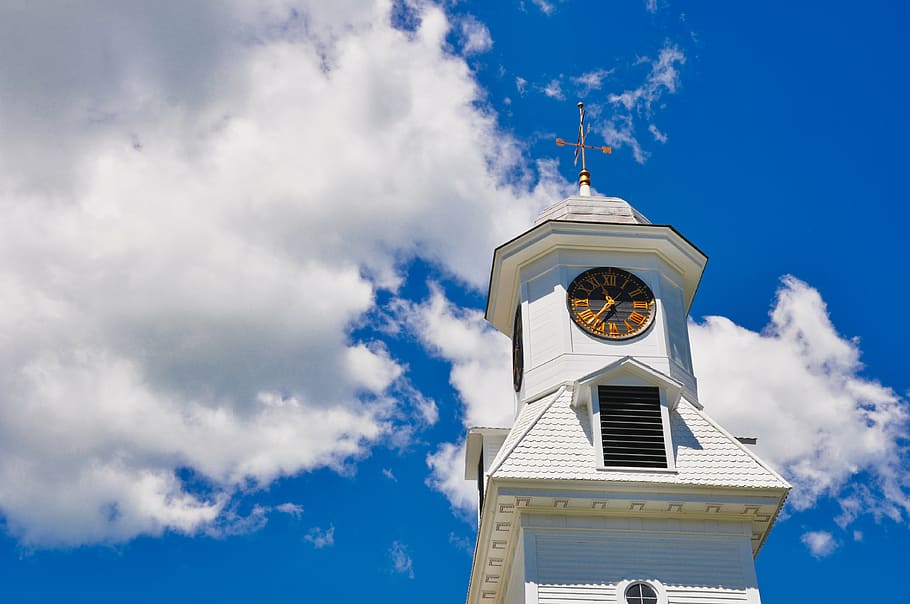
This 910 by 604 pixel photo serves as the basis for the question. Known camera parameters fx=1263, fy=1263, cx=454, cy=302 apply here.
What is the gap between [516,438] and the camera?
3173 centimetres

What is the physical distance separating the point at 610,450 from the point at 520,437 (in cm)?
225

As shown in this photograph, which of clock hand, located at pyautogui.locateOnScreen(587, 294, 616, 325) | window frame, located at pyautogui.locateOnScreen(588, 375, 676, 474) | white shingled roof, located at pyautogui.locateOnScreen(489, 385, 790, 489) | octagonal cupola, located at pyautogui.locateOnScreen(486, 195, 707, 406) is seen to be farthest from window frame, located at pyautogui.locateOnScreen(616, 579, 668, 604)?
clock hand, located at pyautogui.locateOnScreen(587, 294, 616, 325)

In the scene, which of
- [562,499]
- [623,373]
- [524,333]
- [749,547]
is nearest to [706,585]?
[749,547]

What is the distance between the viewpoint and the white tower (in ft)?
97.4

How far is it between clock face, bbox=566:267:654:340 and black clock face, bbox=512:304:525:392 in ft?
7.27

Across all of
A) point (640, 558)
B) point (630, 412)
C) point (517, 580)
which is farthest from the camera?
point (630, 412)

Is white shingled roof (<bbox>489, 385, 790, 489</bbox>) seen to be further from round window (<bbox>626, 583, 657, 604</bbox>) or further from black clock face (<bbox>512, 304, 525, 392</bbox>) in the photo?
black clock face (<bbox>512, 304, 525, 392</bbox>)

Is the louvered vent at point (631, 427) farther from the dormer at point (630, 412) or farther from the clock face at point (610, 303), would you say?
the clock face at point (610, 303)

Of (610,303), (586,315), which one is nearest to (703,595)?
(586,315)

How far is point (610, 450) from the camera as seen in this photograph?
3123 centimetres

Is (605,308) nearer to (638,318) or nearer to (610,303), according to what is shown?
(610,303)

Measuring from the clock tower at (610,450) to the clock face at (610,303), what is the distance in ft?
0.13

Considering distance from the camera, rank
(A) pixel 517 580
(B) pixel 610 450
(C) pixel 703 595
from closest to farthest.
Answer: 1. (C) pixel 703 595
2. (A) pixel 517 580
3. (B) pixel 610 450

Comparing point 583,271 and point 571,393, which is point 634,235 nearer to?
point 583,271
